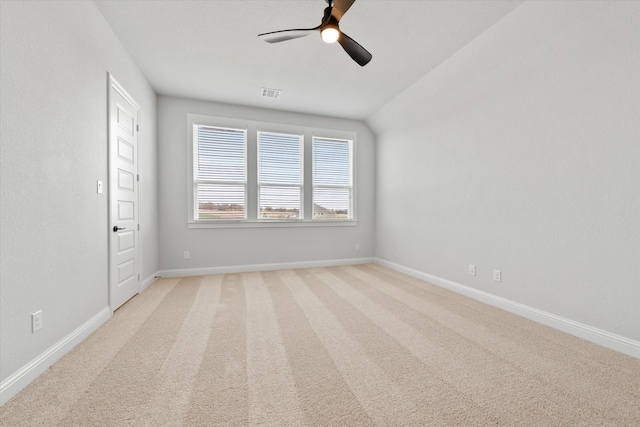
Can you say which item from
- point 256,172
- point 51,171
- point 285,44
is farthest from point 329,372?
point 256,172

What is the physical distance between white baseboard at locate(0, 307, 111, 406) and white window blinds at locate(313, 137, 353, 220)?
11.7ft

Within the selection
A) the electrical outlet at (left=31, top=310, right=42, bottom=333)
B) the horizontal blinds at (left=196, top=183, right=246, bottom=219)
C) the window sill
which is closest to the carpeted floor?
the electrical outlet at (left=31, top=310, right=42, bottom=333)

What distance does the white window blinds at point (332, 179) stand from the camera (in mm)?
5266

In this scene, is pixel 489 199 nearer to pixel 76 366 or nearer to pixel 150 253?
pixel 76 366

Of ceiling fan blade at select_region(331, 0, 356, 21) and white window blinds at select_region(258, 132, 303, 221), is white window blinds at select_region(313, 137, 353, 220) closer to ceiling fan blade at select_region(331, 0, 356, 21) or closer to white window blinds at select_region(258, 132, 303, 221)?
white window blinds at select_region(258, 132, 303, 221)

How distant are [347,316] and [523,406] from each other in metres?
1.54

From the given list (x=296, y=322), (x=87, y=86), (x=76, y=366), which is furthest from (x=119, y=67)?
(x=296, y=322)

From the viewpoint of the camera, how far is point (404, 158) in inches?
186

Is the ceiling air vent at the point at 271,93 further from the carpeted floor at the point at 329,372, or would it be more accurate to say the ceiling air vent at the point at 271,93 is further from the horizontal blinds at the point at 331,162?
the carpeted floor at the point at 329,372

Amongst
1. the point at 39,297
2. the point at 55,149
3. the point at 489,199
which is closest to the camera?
the point at 39,297

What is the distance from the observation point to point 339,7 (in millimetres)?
2023

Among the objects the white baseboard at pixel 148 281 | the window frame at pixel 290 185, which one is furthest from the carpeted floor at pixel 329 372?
the window frame at pixel 290 185

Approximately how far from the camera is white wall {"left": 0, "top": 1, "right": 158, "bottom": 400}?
63.4 inches

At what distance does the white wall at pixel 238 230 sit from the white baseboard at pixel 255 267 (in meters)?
0.03
